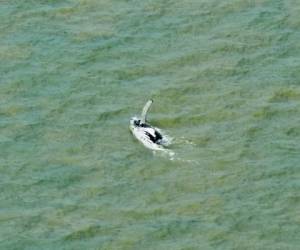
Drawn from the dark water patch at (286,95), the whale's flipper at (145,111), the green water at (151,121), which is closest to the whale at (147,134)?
the whale's flipper at (145,111)

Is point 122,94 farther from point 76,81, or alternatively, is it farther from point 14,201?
point 14,201

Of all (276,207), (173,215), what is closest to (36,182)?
(173,215)

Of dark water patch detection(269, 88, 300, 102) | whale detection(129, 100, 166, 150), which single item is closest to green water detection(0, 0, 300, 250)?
dark water patch detection(269, 88, 300, 102)

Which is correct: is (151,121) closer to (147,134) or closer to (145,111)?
(145,111)

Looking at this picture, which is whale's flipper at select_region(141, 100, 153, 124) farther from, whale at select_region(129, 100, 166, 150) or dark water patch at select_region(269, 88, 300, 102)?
dark water patch at select_region(269, 88, 300, 102)

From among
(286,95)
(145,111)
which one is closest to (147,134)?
(145,111)

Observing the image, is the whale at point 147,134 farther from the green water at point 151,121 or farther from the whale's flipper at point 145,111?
the green water at point 151,121
